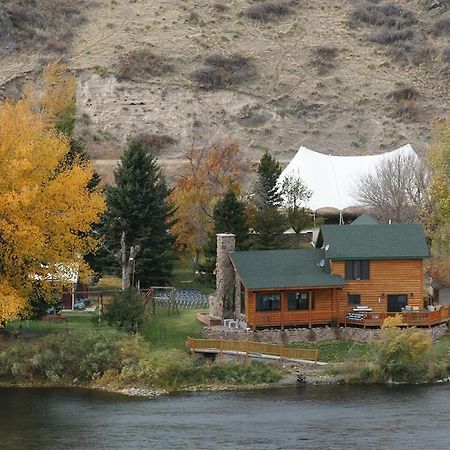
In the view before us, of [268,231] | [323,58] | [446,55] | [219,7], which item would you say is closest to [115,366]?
[268,231]

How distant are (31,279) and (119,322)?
4.52m

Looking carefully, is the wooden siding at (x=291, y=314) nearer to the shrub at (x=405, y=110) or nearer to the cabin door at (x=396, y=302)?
the cabin door at (x=396, y=302)

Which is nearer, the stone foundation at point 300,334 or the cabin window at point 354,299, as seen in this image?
the stone foundation at point 300,334

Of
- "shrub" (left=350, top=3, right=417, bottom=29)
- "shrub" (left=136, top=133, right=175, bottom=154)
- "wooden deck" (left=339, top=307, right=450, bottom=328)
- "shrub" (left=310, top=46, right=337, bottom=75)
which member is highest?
"shrub" (left=350, top=3, right=417, bottom=29)

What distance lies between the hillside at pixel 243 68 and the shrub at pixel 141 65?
12 cm

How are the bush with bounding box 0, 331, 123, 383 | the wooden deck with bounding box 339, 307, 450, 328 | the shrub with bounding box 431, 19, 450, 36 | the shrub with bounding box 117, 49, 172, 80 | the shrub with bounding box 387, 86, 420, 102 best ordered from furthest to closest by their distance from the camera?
the shrub with bounding box 431, 19, 450, 36 < the shrub with bounding box 387, 86, 420, 102 < the shrub with bounding box 117, 49, 172, 80 < the wooden deck with bounding box 339, 307, 450, 328 < the bush with bounding box 0, 331, 123, 383

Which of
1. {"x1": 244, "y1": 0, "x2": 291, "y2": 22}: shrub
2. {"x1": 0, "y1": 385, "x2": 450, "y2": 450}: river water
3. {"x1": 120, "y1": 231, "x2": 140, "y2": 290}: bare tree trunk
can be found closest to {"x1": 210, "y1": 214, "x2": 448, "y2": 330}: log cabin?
{"x1": 120, "y1": 231, "x2": 140, "y2": 290}: bare tree trunk

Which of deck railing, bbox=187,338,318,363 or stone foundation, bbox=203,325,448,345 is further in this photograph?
stone foundation, bbox=203,325,448,345

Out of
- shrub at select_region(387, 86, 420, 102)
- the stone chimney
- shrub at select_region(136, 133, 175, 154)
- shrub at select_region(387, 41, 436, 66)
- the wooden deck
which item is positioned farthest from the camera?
shrub at select_region(387, 41, 436, 66)

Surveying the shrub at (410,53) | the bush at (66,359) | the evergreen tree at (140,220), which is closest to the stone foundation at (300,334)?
the bush at (66,359)

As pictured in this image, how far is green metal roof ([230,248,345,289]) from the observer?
5809 cm

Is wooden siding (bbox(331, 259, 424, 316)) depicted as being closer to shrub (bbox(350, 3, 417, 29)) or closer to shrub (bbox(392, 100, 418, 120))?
shrub (bbox(392, 100, 418, 120))

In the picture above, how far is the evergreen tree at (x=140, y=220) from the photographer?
2677 inches

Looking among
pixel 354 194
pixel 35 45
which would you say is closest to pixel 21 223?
pixel 354 194
